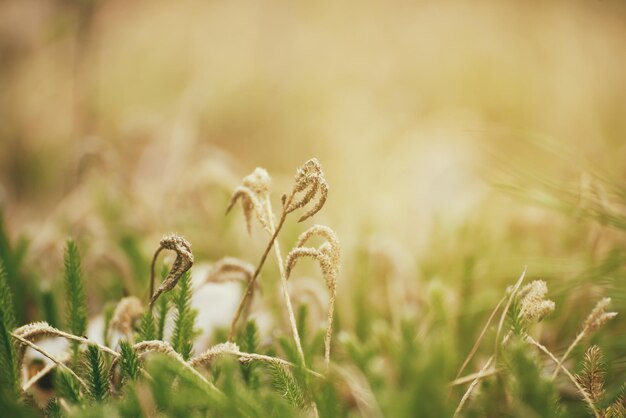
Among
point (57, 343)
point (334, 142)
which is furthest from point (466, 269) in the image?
point (334, 142)

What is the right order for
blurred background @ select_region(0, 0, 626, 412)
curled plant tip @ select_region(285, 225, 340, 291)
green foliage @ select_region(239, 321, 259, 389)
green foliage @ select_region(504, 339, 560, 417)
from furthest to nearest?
blurred background @ select_region(0, 0, 626, 412)
green foliage @ select_region(239, 321, 259, 389)
curled plant tip @ select_region(285, 225, 340, 291)
green foliage @ select_region(504, 339, 560, 417)

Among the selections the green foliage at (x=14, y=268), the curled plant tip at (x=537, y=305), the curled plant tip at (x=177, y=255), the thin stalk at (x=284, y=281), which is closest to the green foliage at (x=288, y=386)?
the thin stalk at (x=284, y=281)

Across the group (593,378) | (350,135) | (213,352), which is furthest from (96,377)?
(350,135)

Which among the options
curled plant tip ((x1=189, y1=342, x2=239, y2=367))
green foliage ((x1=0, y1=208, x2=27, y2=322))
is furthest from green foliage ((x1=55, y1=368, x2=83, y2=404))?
green foliage ((x1=0, y1=208, x2=27, y2=322))

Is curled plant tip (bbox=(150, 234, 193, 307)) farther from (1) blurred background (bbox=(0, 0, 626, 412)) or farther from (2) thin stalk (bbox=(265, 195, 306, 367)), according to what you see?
(1) blurred background (bbox=(0, 0, 626, 412))

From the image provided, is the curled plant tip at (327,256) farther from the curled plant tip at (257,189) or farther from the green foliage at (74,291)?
the green foliage at (74,291)

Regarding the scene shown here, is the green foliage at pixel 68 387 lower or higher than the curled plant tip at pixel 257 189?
lower
